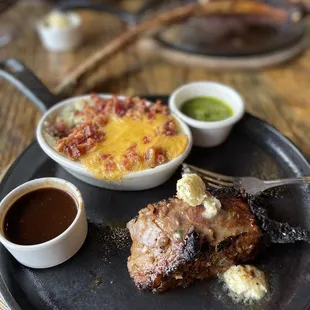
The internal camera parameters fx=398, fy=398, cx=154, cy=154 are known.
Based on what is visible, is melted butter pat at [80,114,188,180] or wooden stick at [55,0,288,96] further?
wooden stick at [55,0,288,96]

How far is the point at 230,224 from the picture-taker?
203cm

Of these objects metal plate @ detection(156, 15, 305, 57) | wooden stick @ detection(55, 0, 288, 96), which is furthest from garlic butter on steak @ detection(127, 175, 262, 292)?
metal plate @ detection(156, 15, 305, 57)

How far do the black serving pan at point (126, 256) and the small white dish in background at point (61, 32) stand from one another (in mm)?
2055

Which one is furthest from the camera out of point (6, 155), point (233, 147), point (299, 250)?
point (6, 155)

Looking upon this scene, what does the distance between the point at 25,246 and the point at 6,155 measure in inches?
57.4

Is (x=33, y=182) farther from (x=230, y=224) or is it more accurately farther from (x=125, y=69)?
(x=125, y=69)

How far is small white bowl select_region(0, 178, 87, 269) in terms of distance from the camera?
197cm

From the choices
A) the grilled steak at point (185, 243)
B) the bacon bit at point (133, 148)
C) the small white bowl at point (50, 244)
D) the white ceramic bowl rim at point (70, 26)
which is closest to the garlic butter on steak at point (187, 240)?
the grilled steak at point (185, 243)

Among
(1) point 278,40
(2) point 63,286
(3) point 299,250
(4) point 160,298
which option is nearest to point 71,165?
(2) point 63,286

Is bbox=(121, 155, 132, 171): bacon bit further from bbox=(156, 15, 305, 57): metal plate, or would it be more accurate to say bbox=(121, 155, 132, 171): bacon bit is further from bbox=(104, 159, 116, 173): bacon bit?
bbox=(156, 15, 305, 57): metal plate

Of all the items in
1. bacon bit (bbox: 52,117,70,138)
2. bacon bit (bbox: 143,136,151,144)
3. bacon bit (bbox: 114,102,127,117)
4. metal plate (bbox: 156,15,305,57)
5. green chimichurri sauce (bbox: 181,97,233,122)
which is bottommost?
metal plate (bbox: 156,15,305,57)

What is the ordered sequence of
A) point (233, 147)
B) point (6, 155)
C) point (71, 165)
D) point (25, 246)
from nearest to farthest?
point (25, 246)
point (71, 165)
point (233, 147)
point (6, 155)

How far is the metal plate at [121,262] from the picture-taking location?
6.45 ft

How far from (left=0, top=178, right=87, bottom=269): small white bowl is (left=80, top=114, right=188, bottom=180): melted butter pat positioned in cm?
21
